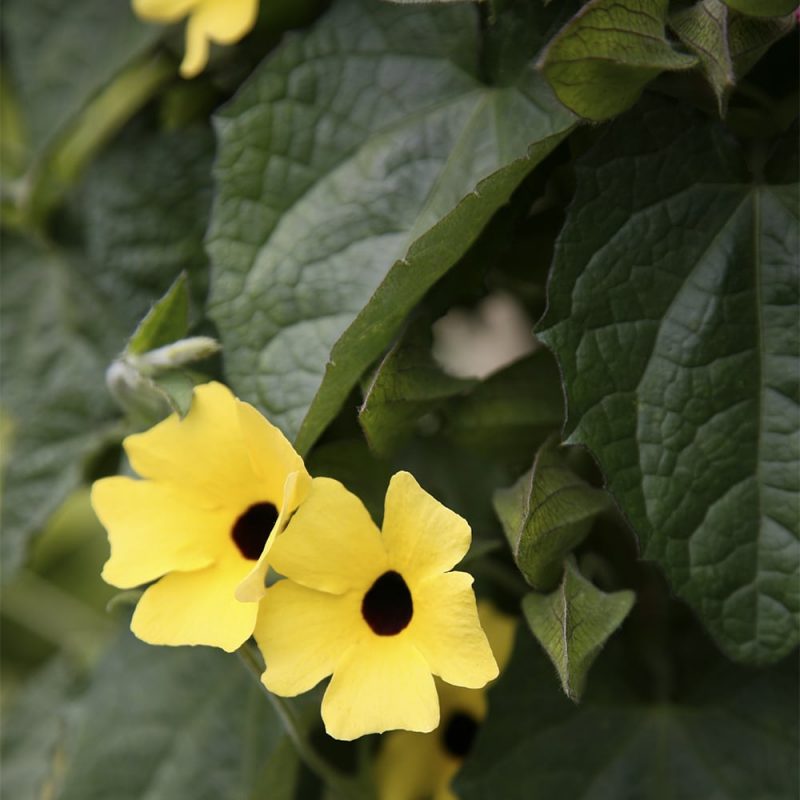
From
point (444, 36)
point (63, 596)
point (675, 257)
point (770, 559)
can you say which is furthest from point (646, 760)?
point (63, 596)

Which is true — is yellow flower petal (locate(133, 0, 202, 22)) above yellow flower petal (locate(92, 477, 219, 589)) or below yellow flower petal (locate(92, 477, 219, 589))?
above

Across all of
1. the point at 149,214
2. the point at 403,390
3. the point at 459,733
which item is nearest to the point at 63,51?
the point at 149,214

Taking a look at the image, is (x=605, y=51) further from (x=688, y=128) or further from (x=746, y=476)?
(x=746, y=476)

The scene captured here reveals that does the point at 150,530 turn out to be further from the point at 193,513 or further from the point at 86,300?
the point at 86,300

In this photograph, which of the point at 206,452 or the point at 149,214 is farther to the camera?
the point at 149,214

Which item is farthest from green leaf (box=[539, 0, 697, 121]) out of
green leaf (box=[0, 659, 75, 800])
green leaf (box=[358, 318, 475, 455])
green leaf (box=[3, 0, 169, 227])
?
green leaf (box=[0, 659, 75, 800])

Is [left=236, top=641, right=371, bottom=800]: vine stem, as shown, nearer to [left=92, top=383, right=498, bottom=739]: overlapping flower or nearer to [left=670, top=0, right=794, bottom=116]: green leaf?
[left=92, top=383, right=498, bottom=739]: overlapping flower
